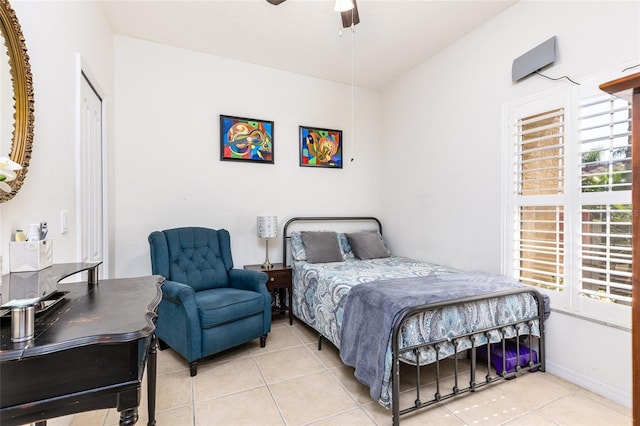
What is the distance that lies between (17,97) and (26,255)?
64 centimetres

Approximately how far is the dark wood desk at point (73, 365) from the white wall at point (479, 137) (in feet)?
8.71

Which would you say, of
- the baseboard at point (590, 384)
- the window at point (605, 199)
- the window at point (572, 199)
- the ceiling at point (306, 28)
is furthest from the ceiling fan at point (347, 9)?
the baseboard at point (590, 384)

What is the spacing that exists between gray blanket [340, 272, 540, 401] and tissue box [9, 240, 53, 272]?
167cm

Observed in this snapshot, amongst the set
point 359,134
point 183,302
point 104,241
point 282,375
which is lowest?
point 282,375

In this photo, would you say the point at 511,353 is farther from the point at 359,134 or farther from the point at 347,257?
the point at 359,134

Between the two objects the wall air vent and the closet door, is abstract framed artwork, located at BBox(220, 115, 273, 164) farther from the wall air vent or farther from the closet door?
the wall air vent

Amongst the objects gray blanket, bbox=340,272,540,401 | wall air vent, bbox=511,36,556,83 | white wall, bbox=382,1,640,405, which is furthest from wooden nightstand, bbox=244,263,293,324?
wall air vent, bbox=511,36,556,83

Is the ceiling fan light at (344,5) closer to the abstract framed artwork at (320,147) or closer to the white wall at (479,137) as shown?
the white wall at (479,137)

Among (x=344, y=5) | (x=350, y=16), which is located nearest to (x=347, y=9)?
(x=344, y=5)

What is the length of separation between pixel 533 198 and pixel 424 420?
72.5 inches

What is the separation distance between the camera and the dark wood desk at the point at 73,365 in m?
0.77

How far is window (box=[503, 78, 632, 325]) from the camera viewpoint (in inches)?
76.8

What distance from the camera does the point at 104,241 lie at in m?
2.70

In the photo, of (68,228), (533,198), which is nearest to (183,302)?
(68,228)
